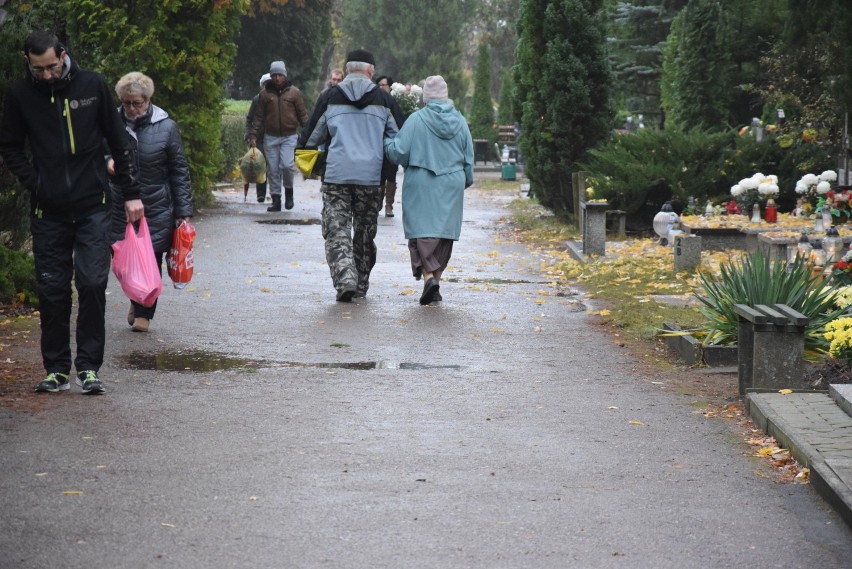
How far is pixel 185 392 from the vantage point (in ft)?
24.5

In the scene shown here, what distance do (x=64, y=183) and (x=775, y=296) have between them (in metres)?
4.03

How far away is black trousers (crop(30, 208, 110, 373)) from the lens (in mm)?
7238

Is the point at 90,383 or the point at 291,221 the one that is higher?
the point at 90,383

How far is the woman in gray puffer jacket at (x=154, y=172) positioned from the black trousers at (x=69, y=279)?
5.98 ft

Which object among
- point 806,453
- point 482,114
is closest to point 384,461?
point 806,453

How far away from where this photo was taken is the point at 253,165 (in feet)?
69.3

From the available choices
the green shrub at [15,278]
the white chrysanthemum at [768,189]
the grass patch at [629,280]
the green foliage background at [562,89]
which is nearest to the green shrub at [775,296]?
the grass patch at [629,280]

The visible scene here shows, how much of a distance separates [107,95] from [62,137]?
1.07 feet

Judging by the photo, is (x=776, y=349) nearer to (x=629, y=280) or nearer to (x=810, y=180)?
(x=629, y=280)

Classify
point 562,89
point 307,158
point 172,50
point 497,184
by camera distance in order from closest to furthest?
point 307,158
point 562,89
point 172,50
point 497,184

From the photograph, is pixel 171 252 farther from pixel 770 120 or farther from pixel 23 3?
pixel 770 120

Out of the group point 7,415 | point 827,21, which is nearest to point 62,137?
point 7,415

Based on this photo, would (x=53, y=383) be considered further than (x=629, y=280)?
No

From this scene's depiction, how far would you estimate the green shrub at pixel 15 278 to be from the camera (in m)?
10.4
